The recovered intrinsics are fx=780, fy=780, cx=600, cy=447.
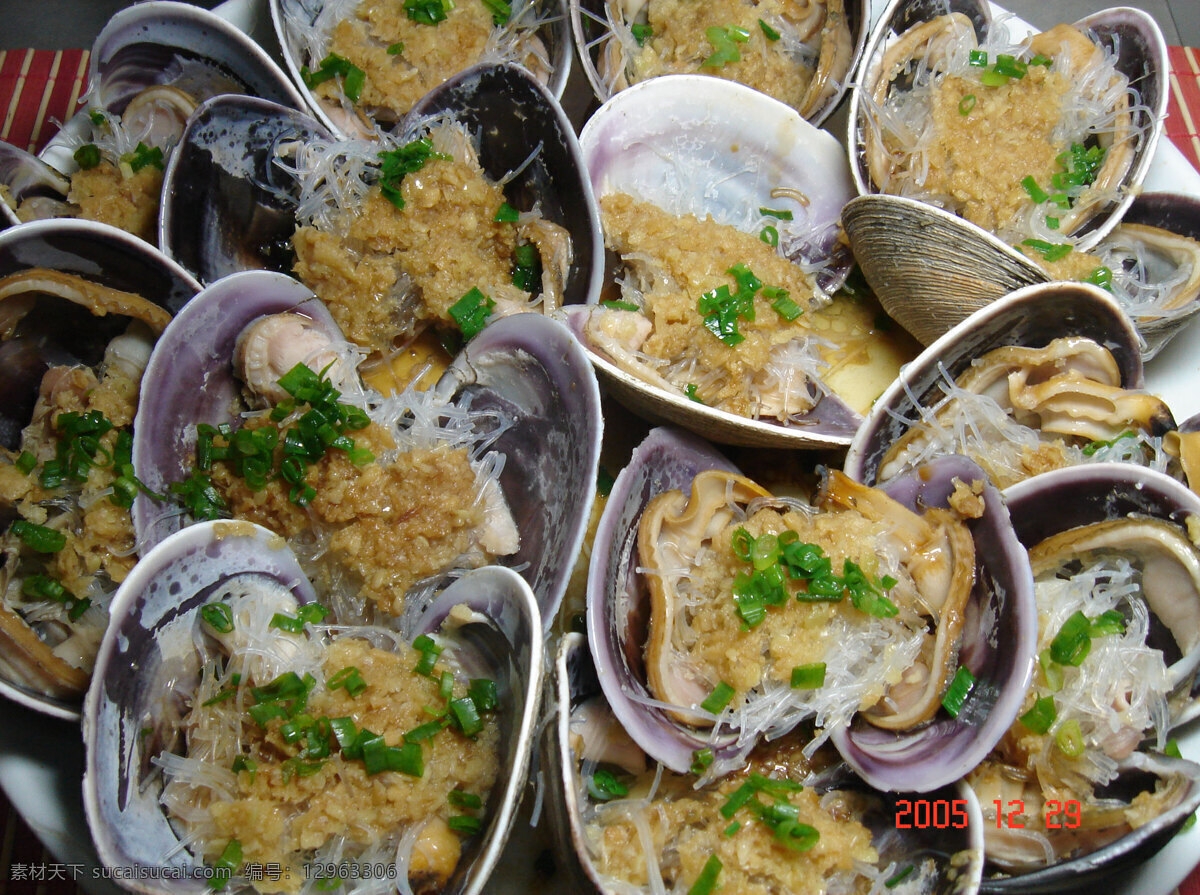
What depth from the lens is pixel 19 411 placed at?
2.11 metres

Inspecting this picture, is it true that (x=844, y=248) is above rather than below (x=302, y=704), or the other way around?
above

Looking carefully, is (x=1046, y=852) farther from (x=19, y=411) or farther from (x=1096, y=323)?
(x=19, y=411)

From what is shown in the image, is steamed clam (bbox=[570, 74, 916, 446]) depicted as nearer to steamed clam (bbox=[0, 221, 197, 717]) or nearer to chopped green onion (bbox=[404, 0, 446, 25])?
chopped green onion (bbox=[404, 0, 446, 25])

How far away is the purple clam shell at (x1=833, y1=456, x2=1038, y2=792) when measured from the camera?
1.58 meters

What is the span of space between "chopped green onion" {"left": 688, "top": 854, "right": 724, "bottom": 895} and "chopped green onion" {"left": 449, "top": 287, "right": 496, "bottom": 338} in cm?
146

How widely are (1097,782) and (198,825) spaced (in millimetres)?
1938

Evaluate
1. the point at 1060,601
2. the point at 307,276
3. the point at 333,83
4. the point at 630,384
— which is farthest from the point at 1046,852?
the point at 333,83

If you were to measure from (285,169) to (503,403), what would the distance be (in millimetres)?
987

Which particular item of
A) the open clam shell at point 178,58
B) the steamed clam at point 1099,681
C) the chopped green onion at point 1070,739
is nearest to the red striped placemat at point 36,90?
the open clam shell at point 178,58

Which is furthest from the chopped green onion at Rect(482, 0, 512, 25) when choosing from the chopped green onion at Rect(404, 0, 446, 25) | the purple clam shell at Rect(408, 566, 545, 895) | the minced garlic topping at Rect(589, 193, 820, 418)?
the purple clam shell at Rect(408, 566, 545, 895)

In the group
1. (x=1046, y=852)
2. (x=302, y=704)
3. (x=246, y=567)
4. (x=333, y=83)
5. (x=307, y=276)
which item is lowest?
(x=1046, y=852)

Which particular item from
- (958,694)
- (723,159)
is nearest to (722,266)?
(723,159)

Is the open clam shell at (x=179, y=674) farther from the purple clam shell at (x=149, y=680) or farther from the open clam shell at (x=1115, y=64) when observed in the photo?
the open clam shell at (x=1115, y=64)

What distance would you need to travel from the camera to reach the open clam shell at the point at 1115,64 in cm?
233
